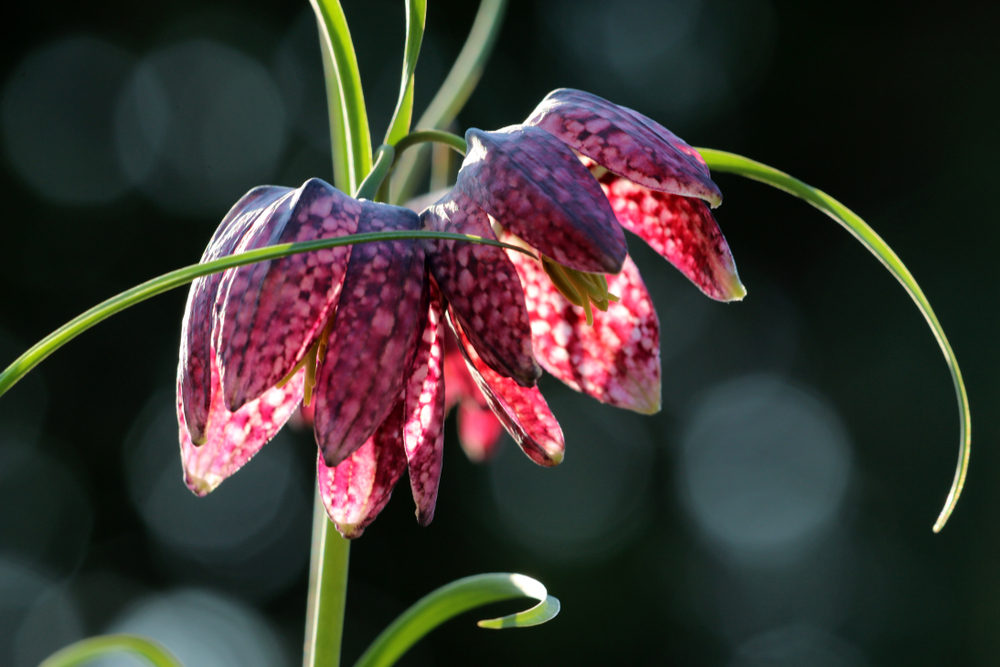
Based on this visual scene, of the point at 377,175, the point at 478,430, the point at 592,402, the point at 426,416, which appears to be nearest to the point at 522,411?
the point at 426,416

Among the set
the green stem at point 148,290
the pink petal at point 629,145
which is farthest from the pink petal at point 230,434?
the pink petal at point 629,145

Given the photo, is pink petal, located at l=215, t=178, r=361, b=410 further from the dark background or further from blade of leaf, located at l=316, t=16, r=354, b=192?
the dark background

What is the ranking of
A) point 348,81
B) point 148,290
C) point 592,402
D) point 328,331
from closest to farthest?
point 148,290 < point 328,331 < point 348,81 < point 592,402

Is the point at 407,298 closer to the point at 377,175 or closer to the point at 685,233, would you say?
the point at 377,175

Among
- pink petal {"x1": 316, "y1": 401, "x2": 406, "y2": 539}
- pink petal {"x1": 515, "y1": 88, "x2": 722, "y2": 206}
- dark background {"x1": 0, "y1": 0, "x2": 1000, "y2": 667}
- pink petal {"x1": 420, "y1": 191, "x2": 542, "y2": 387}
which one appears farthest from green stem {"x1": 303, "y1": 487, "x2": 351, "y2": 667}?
dark background {"x1": 0, "y1": 0, "x2": 1000, "y2": 667}

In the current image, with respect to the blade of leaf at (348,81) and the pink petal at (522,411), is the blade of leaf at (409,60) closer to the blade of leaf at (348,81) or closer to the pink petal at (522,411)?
the blade of leaf at (348,81)
